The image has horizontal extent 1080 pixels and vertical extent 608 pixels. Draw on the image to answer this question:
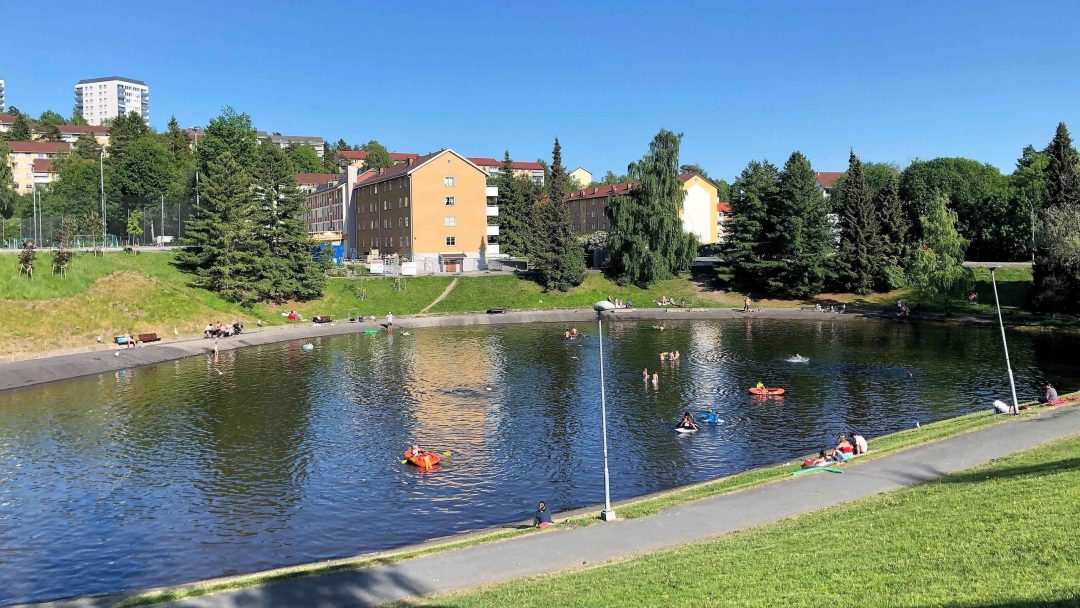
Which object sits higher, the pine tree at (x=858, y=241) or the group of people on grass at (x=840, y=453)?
the pine tree at (x=858, y=241)

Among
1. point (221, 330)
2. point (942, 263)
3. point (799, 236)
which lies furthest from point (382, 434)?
point (942, 263)

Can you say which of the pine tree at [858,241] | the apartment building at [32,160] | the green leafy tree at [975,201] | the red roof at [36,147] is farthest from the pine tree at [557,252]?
the red roof at [36,147]

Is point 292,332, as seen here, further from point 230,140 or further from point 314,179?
point 314,179

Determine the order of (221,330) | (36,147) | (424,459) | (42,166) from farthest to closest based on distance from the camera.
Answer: (36,147) → (42,166) → (221,330) → (424,459)

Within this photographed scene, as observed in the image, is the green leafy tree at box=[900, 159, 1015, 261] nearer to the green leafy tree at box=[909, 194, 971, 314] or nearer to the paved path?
the green leafy tree at box=[909, 194, 971, 314]

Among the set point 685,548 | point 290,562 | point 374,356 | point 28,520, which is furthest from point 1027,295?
point 28,520

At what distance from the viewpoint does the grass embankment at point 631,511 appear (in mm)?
18922

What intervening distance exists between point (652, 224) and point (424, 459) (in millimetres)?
70530

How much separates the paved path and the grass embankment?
729mm

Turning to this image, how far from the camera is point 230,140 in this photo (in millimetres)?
119000

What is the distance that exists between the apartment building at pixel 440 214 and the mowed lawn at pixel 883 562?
8955 centimetres

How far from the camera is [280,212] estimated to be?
282 feet

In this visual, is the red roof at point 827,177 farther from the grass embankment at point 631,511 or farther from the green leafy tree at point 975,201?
the grass embankment at point 631,511

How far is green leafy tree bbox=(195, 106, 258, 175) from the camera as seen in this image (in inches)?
4579
